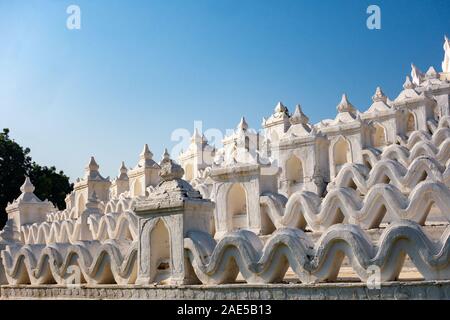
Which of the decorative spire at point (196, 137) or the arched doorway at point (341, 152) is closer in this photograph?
the arched doorway at point (341, 152)

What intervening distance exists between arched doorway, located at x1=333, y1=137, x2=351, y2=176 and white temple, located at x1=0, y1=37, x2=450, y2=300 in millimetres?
32

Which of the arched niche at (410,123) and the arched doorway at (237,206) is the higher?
the arched niche at (410,123)

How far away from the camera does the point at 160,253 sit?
8.69 m

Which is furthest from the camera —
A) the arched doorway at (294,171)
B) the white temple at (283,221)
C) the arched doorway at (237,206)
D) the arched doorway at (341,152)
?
the arched doorway at (341,152)

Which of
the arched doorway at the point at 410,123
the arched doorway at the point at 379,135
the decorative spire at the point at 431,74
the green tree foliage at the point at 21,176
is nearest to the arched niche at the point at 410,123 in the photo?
the arched doorway at the point at 410,123

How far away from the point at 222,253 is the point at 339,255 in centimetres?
158

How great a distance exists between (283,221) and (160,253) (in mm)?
3005

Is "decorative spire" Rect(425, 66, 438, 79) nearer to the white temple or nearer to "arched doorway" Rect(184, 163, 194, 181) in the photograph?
the white temple

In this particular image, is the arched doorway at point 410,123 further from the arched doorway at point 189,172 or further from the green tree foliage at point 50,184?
the green tree foliage at point 50,184

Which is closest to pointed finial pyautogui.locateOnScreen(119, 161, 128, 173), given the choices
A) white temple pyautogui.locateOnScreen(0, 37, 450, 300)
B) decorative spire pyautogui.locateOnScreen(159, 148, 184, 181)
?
white temple pyautogui.locateOnScreen(0, 37, 450, 300)

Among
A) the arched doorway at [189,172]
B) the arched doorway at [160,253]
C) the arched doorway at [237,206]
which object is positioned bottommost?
the arched doorway at [160,253]

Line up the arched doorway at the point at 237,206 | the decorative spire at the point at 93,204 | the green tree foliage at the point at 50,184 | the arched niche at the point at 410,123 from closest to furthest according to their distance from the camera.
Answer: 1. the arched doorway at the point at 237,206
2. the decorative spire at the point at 93,204
3. the arched niche at the point at 410,123
4. the green tree foliage at the point at 50,184

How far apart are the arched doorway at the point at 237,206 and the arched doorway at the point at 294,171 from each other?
2.95 metres

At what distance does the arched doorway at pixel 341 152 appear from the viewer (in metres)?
16.8
